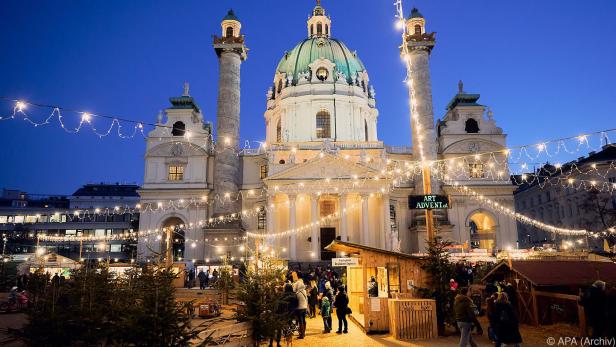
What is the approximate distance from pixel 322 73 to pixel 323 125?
22.9ft

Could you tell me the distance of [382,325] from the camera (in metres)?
14.8

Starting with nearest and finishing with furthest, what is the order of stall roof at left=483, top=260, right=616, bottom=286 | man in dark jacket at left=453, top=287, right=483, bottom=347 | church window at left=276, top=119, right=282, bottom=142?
man in dark jacket at left=453, top=287, right=483, bottom=347
stall roof at left=483, top=260, right=616, bottom=286
church window at left=276, top=119, right=282, bottom=142

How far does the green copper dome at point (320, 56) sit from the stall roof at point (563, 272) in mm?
42584

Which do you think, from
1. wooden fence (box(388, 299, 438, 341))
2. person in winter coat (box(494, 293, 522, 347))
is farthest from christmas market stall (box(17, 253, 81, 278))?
person in winter coat (box(494, 293, 522, 347))

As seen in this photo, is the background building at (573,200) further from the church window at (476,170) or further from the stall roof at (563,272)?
the stall roof at (563,272)

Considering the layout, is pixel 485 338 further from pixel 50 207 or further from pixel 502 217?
pixel 50 207

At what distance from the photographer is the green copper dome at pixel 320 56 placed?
56000mm

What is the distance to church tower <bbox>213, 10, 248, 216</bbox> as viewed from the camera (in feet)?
137

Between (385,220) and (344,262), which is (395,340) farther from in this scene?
(385,220)

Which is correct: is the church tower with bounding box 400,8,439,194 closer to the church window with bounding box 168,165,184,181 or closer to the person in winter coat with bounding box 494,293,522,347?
the church window with bounding box 168,165,184,181

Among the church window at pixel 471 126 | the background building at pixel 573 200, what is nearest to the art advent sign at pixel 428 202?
the background building at pixel 573 200

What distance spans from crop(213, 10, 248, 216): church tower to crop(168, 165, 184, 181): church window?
5.66 m

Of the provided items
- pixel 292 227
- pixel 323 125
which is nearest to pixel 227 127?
pixel 292 227

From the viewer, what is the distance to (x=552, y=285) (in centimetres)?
1410
